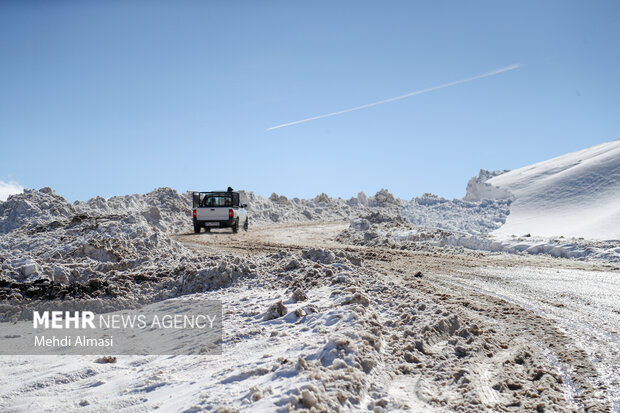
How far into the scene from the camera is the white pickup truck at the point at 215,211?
2180 cm

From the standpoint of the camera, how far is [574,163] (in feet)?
97.9

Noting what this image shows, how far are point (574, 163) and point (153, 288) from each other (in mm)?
28537

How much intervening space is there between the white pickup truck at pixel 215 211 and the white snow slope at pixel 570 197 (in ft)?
38.4

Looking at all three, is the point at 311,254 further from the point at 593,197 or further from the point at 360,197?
the point at 360,197

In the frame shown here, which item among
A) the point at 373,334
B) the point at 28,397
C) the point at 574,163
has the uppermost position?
the point at 574,163

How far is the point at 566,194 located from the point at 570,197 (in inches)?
20.9

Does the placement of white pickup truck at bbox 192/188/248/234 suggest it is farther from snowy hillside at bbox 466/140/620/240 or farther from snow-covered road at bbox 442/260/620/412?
snow-covered road at bbox 442/260/620/412

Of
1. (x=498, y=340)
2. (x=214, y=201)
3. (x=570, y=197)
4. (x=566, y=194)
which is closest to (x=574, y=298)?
(x=498, y=340)

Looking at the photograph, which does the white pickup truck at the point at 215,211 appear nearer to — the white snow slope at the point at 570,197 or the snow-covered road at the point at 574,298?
the white snow slope at the point at 570,197

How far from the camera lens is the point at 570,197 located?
24.9 m

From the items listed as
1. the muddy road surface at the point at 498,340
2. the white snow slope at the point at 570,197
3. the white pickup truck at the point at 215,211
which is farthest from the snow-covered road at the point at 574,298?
the white pickup truck at the point at 215,211

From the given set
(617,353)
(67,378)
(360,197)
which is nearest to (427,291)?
(617,353)

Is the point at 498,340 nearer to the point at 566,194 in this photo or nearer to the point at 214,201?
the point at 214,201

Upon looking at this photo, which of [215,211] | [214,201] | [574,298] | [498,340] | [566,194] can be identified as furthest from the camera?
[566,194]
